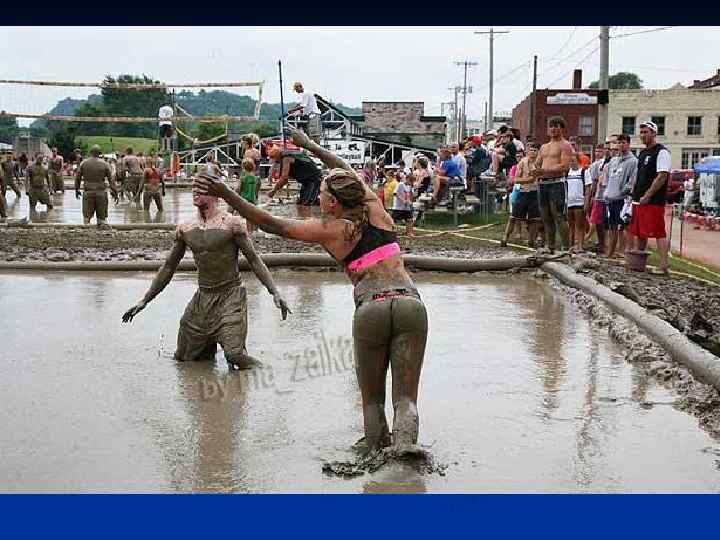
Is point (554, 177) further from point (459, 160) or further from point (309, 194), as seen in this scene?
point (459, 160)

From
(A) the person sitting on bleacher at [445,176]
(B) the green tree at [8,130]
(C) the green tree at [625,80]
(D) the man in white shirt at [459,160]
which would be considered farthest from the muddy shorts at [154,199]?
(C) the green tree at [625,80]

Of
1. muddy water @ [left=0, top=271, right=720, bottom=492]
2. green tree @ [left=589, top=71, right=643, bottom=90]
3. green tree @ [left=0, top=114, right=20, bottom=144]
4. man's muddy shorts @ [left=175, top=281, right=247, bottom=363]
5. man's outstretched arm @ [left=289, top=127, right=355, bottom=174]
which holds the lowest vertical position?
muddy water @ [left=0, top=271, right=720, bottom=492]

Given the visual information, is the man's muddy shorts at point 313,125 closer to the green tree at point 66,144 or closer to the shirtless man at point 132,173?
the shirtless man at point 132,173

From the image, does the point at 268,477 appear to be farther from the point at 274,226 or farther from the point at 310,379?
the point at 310,379

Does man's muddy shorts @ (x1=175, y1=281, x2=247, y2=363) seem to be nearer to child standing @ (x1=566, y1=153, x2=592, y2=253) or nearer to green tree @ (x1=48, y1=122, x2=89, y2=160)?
child standing @ (x1=566, y1=153, x2=592, y2=253)

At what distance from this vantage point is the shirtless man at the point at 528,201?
15461mm

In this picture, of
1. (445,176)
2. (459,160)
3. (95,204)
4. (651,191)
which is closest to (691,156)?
(459,160)

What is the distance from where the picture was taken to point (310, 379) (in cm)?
782

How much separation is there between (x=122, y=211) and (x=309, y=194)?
534 inches

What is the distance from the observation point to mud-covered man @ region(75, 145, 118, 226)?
66.5 feet

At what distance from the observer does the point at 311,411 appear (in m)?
6.92

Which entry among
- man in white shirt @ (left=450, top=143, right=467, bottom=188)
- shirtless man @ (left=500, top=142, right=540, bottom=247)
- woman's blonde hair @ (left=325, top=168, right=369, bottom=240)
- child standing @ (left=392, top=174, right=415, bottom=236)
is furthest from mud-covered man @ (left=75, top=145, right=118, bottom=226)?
woman's blonde hair @ (left=325, top=168, right=369, bottom=240)
